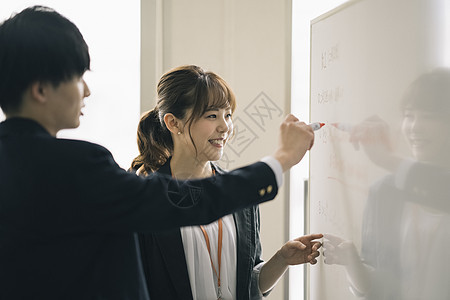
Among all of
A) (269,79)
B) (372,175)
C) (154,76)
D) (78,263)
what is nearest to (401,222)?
(372,175)

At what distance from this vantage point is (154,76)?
1990mm

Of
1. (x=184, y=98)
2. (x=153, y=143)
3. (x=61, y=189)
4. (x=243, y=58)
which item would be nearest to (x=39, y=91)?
(x=61, y=189)

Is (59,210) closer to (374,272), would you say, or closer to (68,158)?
(68,158)

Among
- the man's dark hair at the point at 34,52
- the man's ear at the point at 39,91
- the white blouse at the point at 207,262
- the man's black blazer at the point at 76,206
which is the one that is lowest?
the white blouse at the point at 207,262

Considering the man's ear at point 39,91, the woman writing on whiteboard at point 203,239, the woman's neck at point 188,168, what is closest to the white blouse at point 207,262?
the woman writing on whiteboard at point 203,239

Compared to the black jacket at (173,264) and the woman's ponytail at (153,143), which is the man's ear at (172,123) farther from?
the black jacket at (173,264)

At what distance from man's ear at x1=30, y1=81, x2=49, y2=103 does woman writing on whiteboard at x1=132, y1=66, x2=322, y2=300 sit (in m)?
0.61

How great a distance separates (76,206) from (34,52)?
0.86 feet

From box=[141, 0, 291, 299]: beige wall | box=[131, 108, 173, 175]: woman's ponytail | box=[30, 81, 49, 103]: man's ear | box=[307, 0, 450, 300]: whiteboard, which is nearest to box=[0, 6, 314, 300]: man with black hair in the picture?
Answer: box=[30, 81, 49, 103]: man's ear

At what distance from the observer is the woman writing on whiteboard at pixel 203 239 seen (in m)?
1.18

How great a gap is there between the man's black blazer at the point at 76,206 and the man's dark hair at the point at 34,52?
6 cm

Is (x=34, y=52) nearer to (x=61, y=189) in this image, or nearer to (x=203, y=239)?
(x=61, y=189)

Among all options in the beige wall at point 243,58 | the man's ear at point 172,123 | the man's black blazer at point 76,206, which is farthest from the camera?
the beige wall at point 243,58

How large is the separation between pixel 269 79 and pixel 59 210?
5.18 feet
